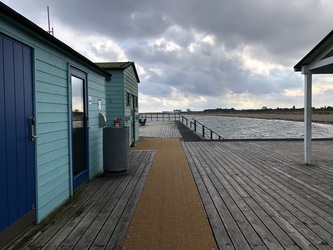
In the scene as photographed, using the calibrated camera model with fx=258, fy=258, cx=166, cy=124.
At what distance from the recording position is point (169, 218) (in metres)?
3.52

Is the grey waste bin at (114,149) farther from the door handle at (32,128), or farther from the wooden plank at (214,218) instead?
the door handle at (32,128)

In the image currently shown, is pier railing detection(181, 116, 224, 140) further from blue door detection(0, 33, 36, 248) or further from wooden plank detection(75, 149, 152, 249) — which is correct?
blue door detection(0, 33, 36, 248)

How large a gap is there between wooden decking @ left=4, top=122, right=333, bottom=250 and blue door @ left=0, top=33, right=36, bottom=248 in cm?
27

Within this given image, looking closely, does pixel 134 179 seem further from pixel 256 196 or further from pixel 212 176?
pixel 256 196

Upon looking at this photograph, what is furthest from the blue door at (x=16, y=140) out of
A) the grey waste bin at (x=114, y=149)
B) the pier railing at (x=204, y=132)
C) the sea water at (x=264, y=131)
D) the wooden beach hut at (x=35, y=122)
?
the sea water at (x=264, y=131)

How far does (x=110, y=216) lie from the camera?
11.7 ft

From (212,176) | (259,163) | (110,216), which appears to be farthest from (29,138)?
(259,163)

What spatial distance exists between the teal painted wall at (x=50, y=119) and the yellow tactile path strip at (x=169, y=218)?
1.26 metres

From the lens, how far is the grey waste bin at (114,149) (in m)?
5.83

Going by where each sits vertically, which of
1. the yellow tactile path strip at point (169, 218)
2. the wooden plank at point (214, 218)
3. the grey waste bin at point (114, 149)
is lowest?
the yellow tactile path strip at point (169, 218)

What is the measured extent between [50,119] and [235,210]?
9.80 ft

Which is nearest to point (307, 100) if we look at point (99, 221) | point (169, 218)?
point (169, 218)

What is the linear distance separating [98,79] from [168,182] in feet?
10.0

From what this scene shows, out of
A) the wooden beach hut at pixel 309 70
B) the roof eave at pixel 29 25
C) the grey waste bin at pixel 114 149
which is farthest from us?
the wooden beach hut at pixel 309 70
